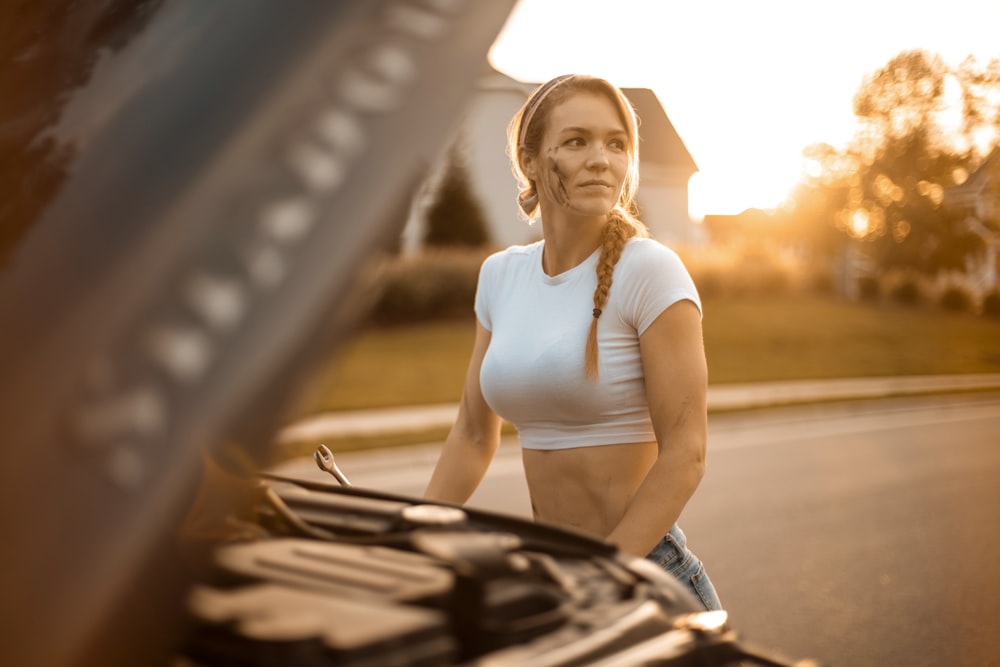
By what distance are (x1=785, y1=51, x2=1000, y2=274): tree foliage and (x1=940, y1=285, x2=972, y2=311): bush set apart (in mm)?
1219

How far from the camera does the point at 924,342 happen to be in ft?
94.8

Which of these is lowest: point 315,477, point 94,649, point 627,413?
point 315,477

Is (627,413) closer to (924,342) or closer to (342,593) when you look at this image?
(342,593)

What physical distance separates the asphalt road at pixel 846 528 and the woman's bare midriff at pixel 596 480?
376 centimetres

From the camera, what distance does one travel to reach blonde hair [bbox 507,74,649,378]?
2127 millimetres

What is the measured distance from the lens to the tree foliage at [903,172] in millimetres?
24953

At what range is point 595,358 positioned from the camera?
2096 mm

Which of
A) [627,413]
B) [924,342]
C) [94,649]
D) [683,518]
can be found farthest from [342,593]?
[924,342]

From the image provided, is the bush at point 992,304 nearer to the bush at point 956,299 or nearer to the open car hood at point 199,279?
the bush at point 956,299

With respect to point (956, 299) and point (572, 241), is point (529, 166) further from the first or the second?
point (956, 299)

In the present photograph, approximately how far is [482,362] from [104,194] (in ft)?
5.87

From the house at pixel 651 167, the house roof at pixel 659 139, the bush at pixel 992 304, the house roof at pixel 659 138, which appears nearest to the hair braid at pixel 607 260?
the house at pixel 651 167

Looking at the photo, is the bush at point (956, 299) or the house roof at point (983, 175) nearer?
the house roof at point (983, 175)

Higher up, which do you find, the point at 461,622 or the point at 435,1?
the point at 435,1
